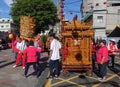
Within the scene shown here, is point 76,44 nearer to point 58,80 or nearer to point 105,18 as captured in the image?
point 58,80

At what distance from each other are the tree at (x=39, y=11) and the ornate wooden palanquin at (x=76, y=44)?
43261 millimetres

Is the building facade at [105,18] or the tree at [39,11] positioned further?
the tree at [39,11]

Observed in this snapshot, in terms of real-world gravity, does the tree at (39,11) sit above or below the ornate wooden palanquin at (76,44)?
above

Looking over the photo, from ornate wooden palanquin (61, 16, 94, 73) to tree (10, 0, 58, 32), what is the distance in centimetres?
4326

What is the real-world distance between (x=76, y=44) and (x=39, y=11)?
44802 mm

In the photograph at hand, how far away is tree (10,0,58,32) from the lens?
5738 cm

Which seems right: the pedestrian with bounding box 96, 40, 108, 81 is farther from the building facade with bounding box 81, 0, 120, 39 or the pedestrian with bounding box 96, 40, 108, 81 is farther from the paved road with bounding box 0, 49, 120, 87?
the building facade with bounding box 81, 0, 120, 39

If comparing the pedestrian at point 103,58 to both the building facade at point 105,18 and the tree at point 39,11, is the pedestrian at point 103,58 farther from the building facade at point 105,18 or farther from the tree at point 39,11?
the tree at point 39,11

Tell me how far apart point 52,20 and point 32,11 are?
414cm

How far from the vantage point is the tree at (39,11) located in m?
57.4

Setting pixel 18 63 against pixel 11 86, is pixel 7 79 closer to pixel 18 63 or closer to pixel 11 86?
pixel 11 86

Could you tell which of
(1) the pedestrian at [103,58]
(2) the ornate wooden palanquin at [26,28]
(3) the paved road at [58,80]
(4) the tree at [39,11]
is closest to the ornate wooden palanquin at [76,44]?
(3) the paved road at [58,80]

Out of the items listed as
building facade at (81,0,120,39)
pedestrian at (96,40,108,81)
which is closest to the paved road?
pedestrian at (96,40,108,81)

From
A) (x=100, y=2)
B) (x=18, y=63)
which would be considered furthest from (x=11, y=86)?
(x=100, y=2)
